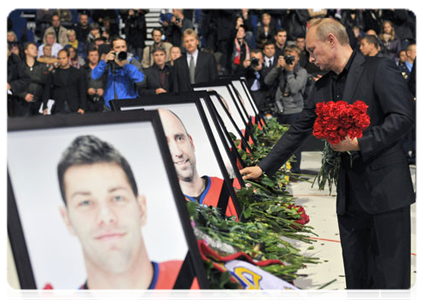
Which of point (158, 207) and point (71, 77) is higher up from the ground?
point (71, 77)

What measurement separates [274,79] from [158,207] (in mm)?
7842

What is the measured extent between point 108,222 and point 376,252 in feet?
6.07

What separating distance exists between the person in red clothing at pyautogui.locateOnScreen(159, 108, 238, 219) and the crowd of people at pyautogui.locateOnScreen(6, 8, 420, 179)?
99 cm

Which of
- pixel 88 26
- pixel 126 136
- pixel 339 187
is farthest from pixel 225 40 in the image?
pixel 126 136

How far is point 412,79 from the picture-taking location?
26.1ft

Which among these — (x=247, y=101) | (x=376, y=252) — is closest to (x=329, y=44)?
(x=376, y=252)

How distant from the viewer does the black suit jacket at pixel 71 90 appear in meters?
10.6

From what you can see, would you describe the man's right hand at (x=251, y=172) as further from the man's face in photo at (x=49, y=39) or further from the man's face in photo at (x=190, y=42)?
the man's face in photo at (x=49, y=39)

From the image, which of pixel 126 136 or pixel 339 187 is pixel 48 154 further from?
pixel 339 187

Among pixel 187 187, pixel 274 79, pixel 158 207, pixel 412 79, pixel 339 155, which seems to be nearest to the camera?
pixel 158 207

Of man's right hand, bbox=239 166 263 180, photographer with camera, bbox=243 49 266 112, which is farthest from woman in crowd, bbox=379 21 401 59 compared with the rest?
man's right hand, bbox=239 166 263 180

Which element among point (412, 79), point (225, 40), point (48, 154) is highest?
point (225, 40)

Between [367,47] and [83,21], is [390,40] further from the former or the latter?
[83,21]

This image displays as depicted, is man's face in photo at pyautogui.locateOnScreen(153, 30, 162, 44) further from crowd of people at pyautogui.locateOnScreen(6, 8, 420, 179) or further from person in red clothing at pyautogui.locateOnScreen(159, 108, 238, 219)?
person in red clothing at pyautogui.locateOnScreen(159, 108, 238, 219)
